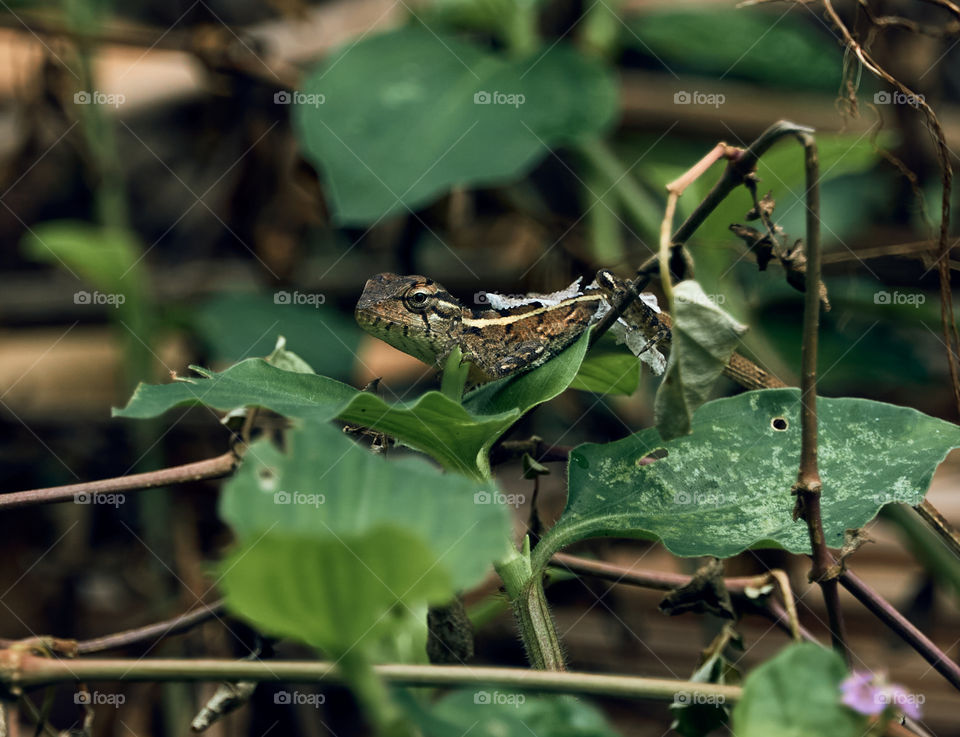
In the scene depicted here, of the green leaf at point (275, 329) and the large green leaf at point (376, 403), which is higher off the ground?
the green leaf at point (275, 329)

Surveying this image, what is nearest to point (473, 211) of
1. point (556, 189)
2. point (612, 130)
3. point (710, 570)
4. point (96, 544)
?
point (556, 189)

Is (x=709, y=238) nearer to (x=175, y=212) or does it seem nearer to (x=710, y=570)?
(x=710, y=570)

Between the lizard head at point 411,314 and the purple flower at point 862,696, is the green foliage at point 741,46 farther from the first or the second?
the purple flower at point 862,696

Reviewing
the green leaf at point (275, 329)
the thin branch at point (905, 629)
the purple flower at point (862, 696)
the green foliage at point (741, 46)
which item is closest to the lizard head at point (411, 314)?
the green leaf at point (275, 329)

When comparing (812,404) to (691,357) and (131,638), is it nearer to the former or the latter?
(691,357)

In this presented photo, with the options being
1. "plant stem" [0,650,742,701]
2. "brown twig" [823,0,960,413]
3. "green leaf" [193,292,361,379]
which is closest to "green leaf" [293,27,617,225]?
"green leaf" [193,292,361,379]

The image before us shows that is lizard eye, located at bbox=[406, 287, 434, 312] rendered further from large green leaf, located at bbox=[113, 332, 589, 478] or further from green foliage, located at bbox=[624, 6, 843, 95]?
green foliage, located at bbox=[624, 6, 843, 95]

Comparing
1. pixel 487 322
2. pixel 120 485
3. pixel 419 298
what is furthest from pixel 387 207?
pixel 120 485
